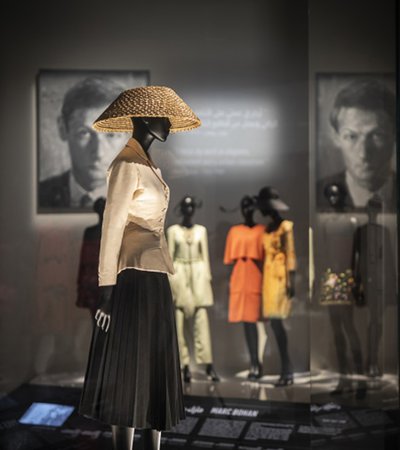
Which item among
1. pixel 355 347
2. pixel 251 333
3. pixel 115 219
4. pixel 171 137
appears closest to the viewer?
pixel 115 219

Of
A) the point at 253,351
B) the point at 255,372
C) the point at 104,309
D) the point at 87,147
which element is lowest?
the point at 255,372

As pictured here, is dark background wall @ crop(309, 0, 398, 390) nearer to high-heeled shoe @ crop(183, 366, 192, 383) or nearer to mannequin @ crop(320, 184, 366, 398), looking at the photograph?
mannequin @ crop(320, 184, 366, 398)

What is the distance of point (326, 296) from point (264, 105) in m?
1.01

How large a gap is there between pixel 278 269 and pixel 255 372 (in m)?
0.52

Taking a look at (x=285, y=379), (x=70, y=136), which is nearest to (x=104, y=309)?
(x=70, y=136)

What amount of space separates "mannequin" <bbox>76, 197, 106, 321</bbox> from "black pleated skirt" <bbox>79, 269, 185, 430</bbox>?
0.59ft

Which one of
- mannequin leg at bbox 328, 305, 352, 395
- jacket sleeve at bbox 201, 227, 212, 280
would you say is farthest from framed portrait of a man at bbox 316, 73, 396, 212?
jacket sleeve at bbox 201, 227, 212, 280

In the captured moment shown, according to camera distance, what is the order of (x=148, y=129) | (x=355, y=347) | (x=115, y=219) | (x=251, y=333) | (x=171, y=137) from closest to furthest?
(x=115, y=219) < (x=148, y=129) < (x=171, y=137) < (x=251, y=333) < (x=355, y=347)

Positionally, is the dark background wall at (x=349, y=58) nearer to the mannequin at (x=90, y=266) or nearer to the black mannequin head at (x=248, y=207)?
the black mannequin head at (x=248, y=207)

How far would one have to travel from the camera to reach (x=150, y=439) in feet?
12.2

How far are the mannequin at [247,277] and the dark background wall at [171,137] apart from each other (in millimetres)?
45

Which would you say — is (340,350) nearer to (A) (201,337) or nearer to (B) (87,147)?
(A) (201,337)

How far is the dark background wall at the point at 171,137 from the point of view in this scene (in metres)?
3.84

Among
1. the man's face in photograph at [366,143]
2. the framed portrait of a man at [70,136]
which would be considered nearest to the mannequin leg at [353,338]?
the man's face in photograph at [366,143]
